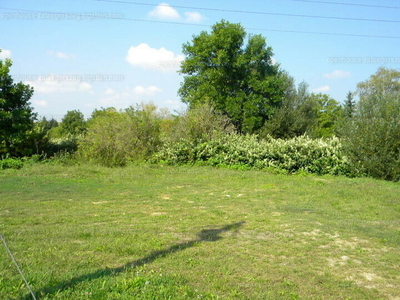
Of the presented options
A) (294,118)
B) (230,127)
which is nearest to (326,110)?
(294,118)

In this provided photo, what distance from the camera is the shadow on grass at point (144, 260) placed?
450 centimetres

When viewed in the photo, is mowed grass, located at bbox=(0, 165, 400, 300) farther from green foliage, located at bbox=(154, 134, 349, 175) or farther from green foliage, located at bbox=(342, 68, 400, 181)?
green foliage, located at bbox=(154, 134, 349, 175)

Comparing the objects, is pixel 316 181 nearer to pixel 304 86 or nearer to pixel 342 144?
pixel 342 144

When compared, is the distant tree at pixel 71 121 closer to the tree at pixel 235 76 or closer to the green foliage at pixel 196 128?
the tree at pixel 235 76

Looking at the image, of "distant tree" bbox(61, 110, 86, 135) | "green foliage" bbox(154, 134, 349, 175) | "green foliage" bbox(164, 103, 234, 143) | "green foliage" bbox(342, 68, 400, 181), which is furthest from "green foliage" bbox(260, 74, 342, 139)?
"distant tree" bbox(61, 110, 86, 135)

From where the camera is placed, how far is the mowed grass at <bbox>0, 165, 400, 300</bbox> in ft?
16.1

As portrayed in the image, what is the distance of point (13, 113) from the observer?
25797 millimetres

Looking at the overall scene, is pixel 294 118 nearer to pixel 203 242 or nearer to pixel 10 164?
pixel 10 164

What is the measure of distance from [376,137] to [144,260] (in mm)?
14972

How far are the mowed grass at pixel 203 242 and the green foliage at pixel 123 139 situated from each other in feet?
35.9

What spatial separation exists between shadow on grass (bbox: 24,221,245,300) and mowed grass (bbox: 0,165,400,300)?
2 centimetres

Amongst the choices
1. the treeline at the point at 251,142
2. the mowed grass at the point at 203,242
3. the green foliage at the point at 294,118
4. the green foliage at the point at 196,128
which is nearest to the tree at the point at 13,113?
the treeline at the point at 251,142

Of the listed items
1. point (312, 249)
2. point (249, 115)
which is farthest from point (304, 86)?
point (312, 249)

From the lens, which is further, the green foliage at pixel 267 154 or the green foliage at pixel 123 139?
the green foliage at pixel 123 139
